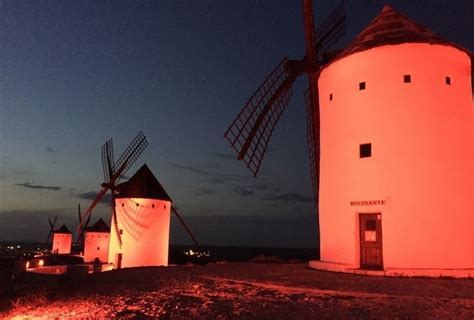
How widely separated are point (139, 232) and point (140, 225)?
491 mm

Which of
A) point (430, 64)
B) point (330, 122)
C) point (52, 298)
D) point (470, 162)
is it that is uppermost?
point (430, 64)

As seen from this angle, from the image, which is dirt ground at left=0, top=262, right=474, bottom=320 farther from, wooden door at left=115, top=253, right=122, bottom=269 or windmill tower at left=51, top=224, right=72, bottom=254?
windmill tower at left=51, top=224, right=72, bottom=254

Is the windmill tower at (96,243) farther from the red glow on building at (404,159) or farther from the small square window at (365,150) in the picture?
the small square window at (365,150)

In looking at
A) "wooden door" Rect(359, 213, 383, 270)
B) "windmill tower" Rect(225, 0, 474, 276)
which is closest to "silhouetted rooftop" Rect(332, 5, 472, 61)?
"windmill tower" Rect(225, 0, 474, 276)

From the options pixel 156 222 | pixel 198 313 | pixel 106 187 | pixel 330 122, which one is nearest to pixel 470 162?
pixel 330 122

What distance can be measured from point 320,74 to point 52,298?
10916 millimetres

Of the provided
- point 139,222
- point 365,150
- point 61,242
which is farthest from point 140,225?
point 61,242

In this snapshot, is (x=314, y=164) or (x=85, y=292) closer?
(x=85, y=292)

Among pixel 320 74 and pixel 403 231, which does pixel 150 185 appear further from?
pixel 403 231

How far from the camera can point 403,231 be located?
1146cm

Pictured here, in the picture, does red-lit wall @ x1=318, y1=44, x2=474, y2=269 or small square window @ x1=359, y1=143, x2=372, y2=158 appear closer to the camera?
red-lit wall @ x1=318, y1=44, x2=474, y2=269

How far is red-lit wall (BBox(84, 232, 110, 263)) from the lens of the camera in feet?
142

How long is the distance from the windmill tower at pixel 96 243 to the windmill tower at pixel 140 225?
1416cm

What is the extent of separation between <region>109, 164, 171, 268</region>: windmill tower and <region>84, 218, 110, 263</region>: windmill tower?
46.5 ft
